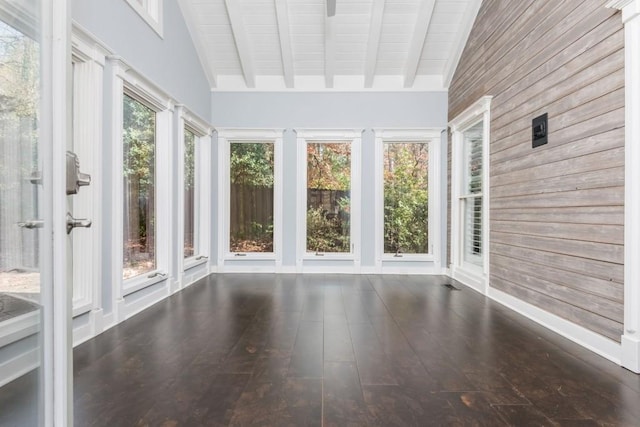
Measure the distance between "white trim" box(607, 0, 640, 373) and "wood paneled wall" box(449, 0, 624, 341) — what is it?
2.3 inches

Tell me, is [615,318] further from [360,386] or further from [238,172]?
[238,172]

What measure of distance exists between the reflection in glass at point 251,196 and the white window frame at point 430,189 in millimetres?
1631

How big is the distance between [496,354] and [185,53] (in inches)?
176

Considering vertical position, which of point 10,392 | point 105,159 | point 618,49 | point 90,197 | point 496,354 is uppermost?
point 618,49

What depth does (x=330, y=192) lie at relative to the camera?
531 centimetres

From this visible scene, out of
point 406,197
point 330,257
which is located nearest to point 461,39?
point 406,197

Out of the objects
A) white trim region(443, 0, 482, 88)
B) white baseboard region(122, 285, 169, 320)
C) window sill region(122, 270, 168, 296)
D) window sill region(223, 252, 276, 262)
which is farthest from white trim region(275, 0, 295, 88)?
white baseboard region(122, 285, 169, 320)

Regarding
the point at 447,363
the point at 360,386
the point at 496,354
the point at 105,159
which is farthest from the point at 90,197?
the point at 496,354

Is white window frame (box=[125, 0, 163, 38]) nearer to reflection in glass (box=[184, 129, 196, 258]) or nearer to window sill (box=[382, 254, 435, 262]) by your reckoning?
reflection in glass (box=[184, 129, 196, 258])

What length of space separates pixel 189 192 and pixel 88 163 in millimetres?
2071

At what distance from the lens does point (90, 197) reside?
2559 millimetres

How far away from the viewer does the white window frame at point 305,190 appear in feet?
17.2

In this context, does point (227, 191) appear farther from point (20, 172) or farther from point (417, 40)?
point (20, 172)

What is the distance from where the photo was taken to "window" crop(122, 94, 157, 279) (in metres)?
3.16
